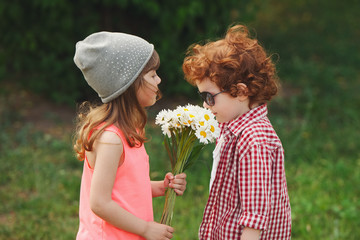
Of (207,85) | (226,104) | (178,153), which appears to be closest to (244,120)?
(226,104)

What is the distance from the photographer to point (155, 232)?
6.60 ft

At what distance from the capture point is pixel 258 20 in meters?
11.4

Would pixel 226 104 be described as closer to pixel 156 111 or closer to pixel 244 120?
pixel 244 120

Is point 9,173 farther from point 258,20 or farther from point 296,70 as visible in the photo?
point 258,20

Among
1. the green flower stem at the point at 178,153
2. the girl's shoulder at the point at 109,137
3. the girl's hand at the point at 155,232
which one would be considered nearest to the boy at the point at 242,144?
the green flower stem at the point at 178,153

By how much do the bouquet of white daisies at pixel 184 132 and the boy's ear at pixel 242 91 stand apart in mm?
153

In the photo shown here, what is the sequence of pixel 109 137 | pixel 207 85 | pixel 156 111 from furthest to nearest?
pixel 156 111 < pixel 207 85 < pixel 109 137

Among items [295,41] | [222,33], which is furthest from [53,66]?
[295,41]

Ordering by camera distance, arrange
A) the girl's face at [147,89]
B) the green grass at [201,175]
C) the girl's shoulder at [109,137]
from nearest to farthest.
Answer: the girl's shoulder at [109,137], the girl's face at [147,89], the green grass at [201,175]

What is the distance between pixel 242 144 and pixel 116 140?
0.52 m

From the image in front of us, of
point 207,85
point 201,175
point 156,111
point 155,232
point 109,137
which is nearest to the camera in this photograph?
point 109,137

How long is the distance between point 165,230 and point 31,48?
4.45 metres

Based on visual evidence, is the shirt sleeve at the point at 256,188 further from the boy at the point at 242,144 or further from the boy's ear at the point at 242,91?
the boy's ear at the point at 242,91

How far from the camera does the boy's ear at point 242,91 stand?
2.04 metres
